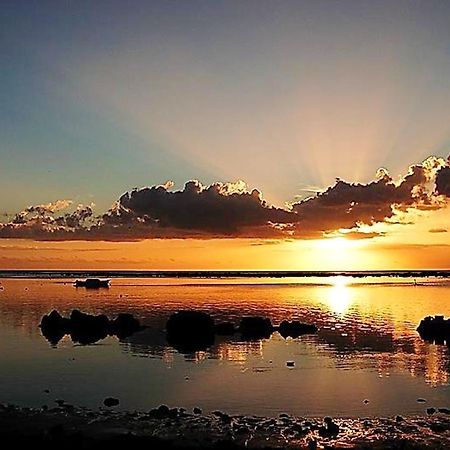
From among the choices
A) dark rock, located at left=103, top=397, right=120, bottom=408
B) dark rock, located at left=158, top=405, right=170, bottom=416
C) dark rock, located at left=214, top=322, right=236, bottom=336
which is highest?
dark rock, located at left=214, top=322, right=236, bottom=336

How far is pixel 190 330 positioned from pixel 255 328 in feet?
34.3

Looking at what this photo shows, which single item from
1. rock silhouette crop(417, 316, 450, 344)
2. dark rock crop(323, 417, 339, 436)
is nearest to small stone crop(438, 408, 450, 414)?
dark rock crop(323, 417, 339, 436)

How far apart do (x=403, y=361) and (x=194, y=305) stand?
257 ft

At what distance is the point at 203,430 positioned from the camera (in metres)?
34.6

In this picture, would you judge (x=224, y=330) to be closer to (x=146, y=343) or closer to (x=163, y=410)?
(x=146, y=343)

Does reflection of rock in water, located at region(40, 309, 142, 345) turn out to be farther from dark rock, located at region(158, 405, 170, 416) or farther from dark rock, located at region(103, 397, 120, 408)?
dark rock, located at region(158, 405, 170, 416)

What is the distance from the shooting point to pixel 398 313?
117 meters

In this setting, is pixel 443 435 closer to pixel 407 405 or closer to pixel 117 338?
pixel 407 405

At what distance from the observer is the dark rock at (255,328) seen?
85.2 meters

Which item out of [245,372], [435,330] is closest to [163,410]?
[245,372]

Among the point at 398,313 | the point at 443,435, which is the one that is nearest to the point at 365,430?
the point at 443,435

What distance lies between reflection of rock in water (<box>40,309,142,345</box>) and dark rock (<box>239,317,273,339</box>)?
50.7 ft

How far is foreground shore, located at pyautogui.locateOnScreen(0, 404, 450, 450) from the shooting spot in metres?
30.7

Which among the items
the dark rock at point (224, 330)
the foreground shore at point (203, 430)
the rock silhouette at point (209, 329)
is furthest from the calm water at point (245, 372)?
the dark rock at point (224, 330)
